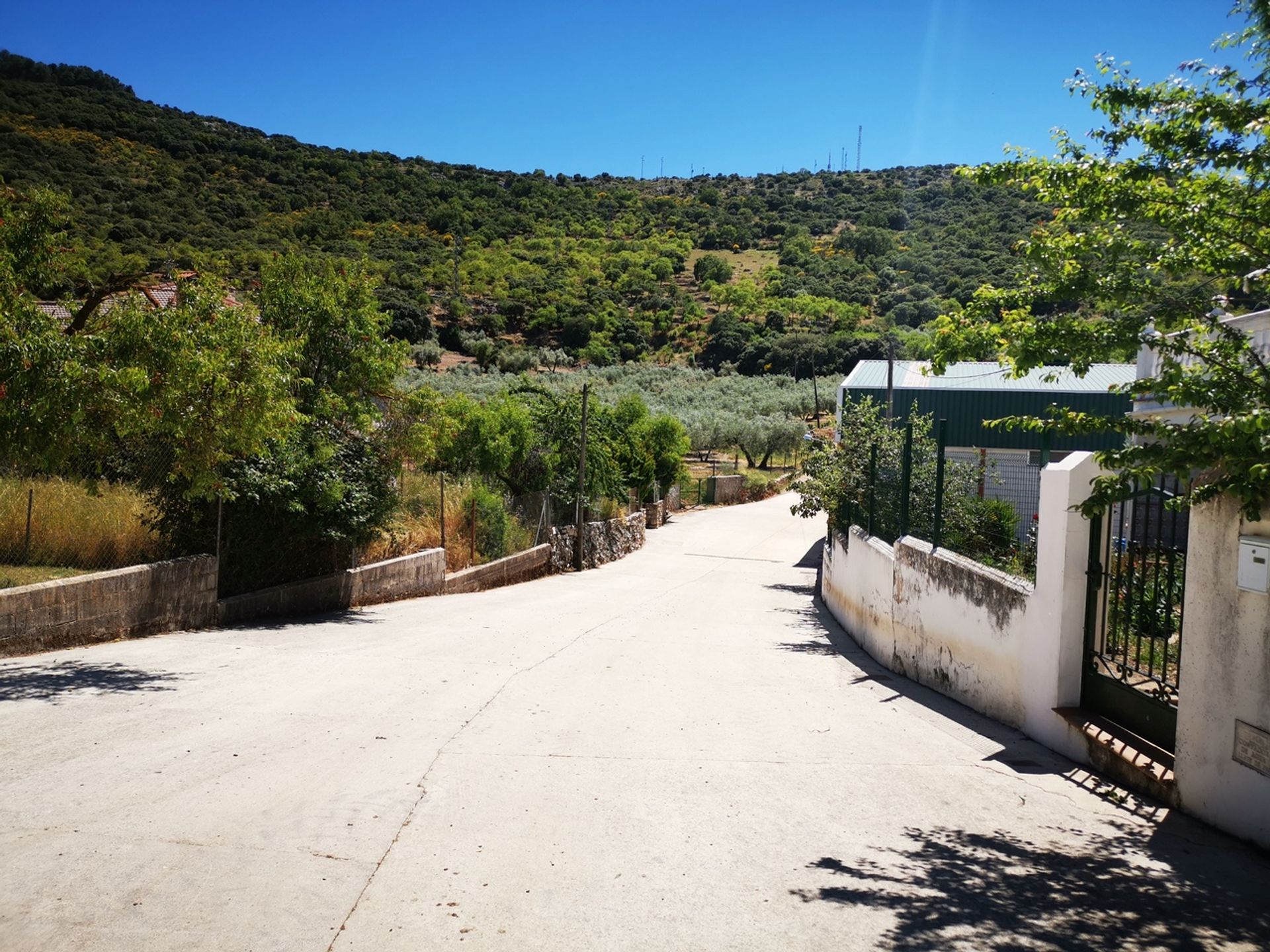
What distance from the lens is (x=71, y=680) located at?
9.16m

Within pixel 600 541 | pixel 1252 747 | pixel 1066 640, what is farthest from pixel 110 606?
pixel 600 541

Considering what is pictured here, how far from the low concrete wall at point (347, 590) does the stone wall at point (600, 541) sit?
28.2ft

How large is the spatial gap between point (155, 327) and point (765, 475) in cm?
5555

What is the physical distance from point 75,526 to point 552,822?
9324 mm

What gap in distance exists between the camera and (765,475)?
63.3 m

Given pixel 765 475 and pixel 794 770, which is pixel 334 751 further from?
pixel 765 475

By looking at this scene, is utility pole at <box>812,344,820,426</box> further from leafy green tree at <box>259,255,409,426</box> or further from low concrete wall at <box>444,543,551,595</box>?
leafy green tree at <box>259,255,409,426</box>

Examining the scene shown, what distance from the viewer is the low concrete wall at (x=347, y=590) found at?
14.5m

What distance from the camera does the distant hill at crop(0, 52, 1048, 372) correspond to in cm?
6781

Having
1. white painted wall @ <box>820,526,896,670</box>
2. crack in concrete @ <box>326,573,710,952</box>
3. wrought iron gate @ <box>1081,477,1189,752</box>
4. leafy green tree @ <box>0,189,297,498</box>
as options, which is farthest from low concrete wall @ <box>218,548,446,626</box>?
wrought iron gate @ <box>1081,477,1189,752</box>

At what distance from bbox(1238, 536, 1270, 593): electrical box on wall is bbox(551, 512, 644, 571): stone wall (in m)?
24.3

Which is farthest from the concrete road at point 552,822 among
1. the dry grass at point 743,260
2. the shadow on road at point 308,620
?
the dry grass at point 743,260

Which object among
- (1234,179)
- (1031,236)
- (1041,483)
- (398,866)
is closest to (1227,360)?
(1234,179)

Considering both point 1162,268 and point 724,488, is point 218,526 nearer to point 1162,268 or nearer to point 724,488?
point 1162,268
